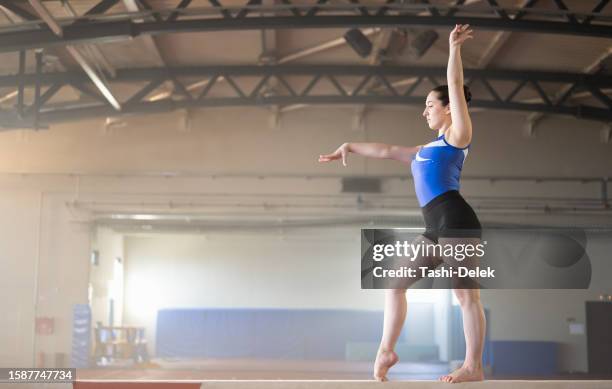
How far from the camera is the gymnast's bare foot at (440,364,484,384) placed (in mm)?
2857

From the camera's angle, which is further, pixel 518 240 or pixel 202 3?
pixel 202 3

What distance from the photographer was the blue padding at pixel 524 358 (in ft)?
54.1

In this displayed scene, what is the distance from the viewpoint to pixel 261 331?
60.1ft

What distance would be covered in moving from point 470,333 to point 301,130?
45.3ft

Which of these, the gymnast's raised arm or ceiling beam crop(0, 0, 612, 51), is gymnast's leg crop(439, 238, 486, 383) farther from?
ceiling beam crop(0, 0, 612, 51)

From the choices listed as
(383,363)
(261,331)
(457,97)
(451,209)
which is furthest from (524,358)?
(457,97)

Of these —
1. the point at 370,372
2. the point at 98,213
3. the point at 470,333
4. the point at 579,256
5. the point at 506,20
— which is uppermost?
the point at 506,20

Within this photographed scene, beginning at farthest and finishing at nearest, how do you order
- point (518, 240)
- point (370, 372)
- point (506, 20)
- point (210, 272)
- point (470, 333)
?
point (210, 272) → point (370, 372) → point (506, 20) → point (518, 240) → point (470, 333)

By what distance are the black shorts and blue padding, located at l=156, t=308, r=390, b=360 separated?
1555 centimetres

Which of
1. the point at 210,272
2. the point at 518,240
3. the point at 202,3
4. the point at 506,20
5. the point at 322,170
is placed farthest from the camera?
the point at 210,272

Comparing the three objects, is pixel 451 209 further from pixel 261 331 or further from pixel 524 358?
pixel 261 331

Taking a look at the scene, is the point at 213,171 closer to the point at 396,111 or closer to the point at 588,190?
the point at 396,111

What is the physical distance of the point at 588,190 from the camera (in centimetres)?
1642

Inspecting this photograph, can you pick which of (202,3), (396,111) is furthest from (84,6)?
(396,111)
